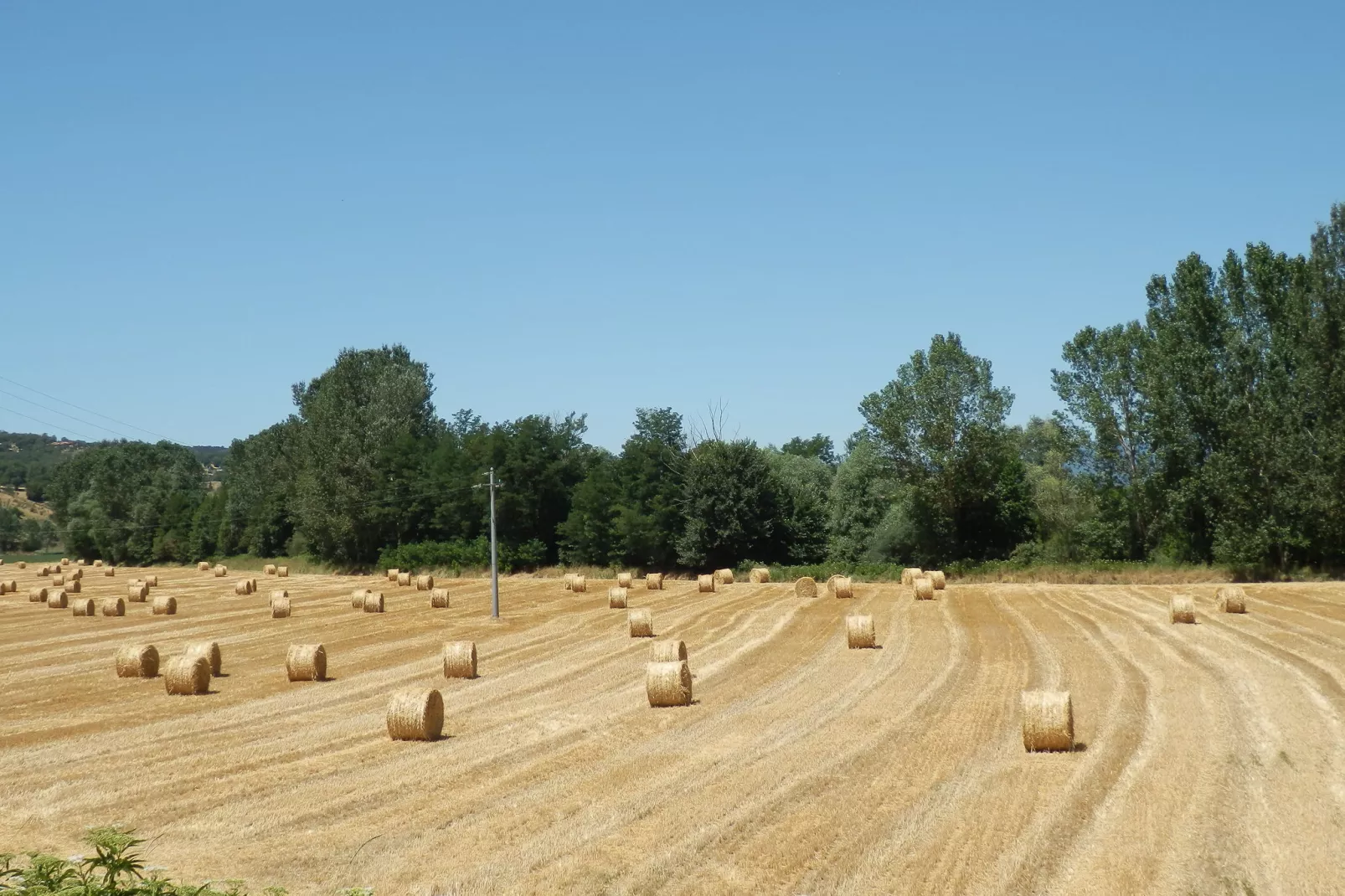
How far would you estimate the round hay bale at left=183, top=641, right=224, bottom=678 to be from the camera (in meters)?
22.0

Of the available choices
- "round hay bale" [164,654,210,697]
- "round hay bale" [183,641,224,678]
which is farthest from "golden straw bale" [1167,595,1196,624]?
"round hay bale" [164,654,210,697]

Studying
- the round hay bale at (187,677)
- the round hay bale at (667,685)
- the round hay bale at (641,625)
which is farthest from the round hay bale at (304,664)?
the round hay bale at (641,625)

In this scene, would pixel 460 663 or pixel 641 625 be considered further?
pixel 641 625

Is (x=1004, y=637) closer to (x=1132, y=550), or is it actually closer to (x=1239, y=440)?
(x=1239, y=440)

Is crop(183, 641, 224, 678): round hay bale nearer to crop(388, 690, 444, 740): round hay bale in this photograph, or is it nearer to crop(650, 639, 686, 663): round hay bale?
crop(388, 690, 444, 740): round hay bale

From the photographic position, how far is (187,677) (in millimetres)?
20938

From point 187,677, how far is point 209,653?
1.80 m

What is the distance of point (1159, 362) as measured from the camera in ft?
166

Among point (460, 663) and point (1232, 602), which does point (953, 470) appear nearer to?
point (1232, 602)

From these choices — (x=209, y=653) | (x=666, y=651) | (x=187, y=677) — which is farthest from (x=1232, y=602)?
(x=187, y=677)

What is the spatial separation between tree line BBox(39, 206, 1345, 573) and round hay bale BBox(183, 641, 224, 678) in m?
37.9

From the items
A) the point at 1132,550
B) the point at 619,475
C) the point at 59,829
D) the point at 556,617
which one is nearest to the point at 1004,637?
the point at 556,617

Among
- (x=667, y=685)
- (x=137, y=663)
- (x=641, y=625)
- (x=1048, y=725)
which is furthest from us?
(x=641, y=625)

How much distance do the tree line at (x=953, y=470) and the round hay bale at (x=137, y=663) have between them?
3837 centimetres
